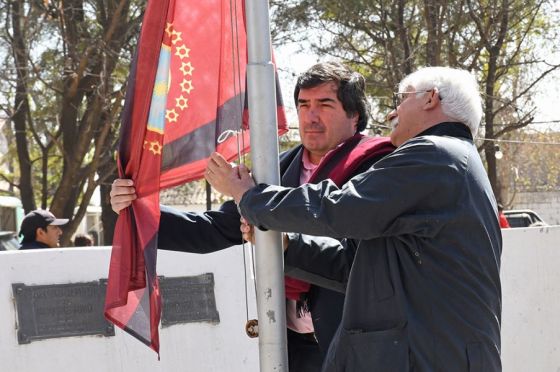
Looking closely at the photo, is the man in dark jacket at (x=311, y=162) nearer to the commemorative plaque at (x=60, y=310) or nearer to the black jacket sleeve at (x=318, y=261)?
the black jacket sleeve at (x=318, y=261)

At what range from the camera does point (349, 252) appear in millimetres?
3650

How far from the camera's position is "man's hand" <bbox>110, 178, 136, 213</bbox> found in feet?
11.5

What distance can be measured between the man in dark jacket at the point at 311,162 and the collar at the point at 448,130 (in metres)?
0.44

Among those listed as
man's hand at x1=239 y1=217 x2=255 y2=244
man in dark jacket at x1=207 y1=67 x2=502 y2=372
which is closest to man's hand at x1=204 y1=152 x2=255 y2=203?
man in dark jacket at x1=207 y1=67 x2=502 y2=372

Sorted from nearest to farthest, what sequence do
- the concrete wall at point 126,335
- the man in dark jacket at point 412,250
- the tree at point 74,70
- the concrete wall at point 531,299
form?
1. the man in dark jacket at point 412,250
2. the concrete wall at point 126,335
3. the concrete wall at point 531,299
4. the tree at point 74,70

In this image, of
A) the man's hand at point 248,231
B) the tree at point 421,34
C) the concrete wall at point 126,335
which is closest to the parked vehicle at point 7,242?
the tree at point 421,34

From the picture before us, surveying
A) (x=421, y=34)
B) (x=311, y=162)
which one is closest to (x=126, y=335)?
(x=311, y=162)

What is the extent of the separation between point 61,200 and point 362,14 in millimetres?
6335

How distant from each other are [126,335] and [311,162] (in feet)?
9.22

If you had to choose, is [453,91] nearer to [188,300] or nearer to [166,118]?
[166,118]

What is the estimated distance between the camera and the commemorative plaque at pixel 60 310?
6.01 metres

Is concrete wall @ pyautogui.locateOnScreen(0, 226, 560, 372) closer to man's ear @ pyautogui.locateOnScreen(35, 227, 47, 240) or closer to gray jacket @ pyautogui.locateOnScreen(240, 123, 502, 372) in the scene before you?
man's ear @ pyautogui.locateOnScreen(35, 227, 47, 240)

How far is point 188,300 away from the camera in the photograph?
6.48 metres

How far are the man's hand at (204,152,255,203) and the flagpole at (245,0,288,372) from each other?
0.05m
